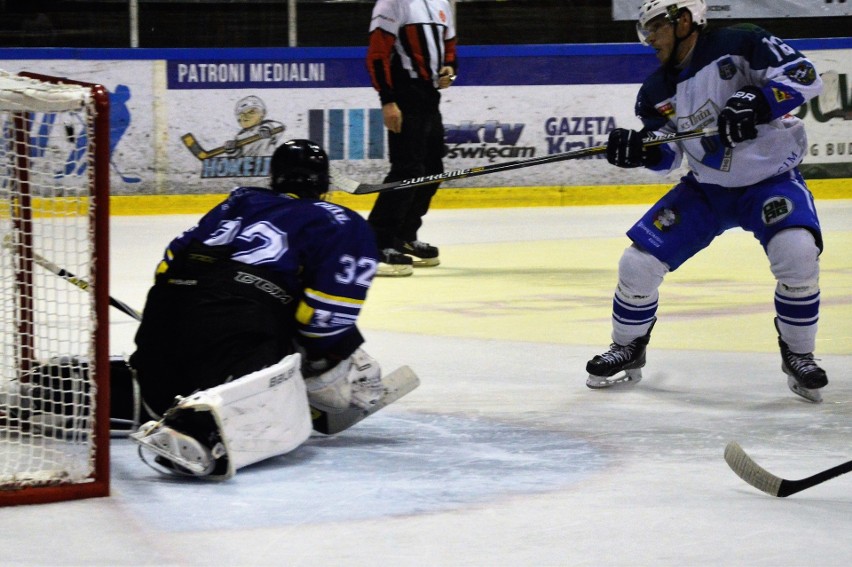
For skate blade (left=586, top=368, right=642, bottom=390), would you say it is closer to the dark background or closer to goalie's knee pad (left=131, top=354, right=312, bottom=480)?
goalie's knee pad (left=131, top=354, right=312, bottom=480)

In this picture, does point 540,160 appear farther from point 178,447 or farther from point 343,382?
point 178,447

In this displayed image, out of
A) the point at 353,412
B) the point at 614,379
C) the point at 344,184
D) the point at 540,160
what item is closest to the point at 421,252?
the point at 344,184

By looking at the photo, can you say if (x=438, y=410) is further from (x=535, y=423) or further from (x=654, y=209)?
(x=654, y=209)

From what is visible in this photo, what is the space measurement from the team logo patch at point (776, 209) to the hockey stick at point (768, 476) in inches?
37.5

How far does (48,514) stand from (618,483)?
1025 mm

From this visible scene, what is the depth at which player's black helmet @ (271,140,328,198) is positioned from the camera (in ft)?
9.14

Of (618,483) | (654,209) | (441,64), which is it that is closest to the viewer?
(618,483)

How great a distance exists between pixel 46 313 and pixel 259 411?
515 millimetres

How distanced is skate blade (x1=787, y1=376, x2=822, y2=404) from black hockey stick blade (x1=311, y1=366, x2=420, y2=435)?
0.99 meters

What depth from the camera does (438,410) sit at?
3.15m

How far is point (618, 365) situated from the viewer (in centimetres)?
348

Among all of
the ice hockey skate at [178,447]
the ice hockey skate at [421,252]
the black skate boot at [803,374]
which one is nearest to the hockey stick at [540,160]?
the black skate boot at [803,374]

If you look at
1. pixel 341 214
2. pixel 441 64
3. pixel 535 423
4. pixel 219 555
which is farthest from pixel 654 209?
pixel 441 64

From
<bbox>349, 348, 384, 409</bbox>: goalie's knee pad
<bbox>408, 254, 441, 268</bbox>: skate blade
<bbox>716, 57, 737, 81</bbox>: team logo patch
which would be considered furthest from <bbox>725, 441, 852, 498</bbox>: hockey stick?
<bbox>408, 254, 441, 268</bbox>: skate blade
